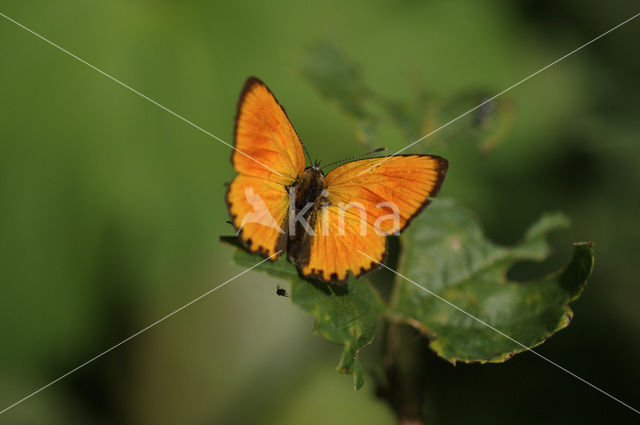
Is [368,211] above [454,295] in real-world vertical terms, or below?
above

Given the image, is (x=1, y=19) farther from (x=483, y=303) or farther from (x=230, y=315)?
(x=483, y=303)

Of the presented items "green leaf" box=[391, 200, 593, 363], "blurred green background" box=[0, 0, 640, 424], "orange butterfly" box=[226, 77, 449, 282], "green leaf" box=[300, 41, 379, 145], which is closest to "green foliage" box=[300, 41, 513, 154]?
"green leaf" box=[300, 41, 379, 145]

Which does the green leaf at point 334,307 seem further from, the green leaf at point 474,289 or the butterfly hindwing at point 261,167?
the green leaf at point 474,289

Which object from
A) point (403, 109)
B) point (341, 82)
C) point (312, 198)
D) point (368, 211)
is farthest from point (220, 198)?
point (368, 211)

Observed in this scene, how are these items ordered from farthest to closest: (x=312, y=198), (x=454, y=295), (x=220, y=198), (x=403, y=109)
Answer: (x=220, y=198)
(x=403, y=109)
(x=454, y=295)
(x=312, y=198)

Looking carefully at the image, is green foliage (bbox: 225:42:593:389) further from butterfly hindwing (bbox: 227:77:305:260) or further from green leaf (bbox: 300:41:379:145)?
butterfly hindwing (bbox: 227:77:305:260)

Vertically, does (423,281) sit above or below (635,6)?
below

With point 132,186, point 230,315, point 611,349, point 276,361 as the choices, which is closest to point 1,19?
point 132,186

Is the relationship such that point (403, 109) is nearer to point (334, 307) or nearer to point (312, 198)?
point (312, 198)
